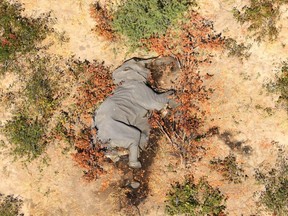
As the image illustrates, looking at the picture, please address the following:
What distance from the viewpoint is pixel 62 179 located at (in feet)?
50.1

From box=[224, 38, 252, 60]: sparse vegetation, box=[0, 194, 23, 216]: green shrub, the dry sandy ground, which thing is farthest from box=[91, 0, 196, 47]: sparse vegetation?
box=[0, 194, 23, 216]: green shrub

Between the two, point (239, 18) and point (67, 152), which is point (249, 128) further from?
point (67, 152)

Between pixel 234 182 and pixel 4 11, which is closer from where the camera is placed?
pixel 234 182

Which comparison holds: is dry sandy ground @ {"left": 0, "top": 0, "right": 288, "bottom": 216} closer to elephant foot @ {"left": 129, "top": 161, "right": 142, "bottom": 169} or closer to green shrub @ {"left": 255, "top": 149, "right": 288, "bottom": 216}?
green shrub @ {"left": 255, "top": 149, "right": 288, "bottom": 216}

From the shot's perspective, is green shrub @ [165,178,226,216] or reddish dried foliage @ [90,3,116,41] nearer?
green shrub @ [165,178,226,216]

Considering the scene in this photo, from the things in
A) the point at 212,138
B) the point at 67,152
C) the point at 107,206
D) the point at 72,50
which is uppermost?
the point at 72,50

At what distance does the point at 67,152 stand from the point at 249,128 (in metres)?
7.38

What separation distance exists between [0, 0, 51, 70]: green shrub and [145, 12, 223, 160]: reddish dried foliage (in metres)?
4.67

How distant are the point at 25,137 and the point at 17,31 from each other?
4.51m

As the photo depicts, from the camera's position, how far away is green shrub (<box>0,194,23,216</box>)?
49.6 ft

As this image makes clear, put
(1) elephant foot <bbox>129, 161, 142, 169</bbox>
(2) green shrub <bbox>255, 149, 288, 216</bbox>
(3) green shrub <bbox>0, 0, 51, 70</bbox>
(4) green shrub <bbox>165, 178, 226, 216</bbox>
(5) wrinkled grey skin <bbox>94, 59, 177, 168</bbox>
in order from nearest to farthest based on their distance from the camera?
(2) green shrub <bbox>255, 149, 288, 216</bbox> → (4) green shrub <bbox>165, 178, 226, 216</bbox> → (5) wrinkled grey skin <bbox>94, 59, 177, 168</bbox> → (1) elephant foot <bbox>129, 161, 142, 169</bbox> → (3) green shrub <bbox>0, 0, 51, 70</bbox>

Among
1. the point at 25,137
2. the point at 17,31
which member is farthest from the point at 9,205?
the point at 17,31

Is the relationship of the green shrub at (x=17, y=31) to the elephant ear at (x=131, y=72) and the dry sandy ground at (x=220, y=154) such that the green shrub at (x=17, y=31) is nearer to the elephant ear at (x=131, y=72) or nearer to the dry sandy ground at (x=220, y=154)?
the elephant ear at (x=131, y=72)

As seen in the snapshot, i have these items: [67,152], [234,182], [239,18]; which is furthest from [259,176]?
[67,152]
